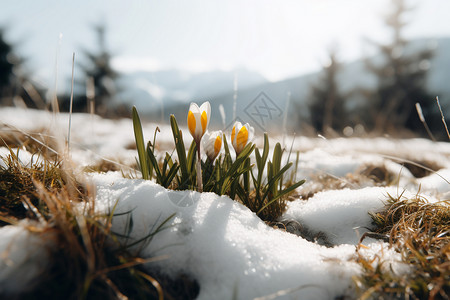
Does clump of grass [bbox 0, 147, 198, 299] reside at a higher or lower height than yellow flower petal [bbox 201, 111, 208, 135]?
lower

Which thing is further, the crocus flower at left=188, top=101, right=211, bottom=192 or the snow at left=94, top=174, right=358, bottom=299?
the crocus flower at left=188, top=101, right=211, bottom=192

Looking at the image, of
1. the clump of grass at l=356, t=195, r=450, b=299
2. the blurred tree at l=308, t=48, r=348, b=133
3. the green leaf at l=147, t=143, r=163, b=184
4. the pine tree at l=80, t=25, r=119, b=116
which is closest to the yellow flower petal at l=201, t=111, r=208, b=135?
the green leaf at l=147, t=143, r=163, b=184

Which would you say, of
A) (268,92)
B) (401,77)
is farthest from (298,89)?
(268,92)

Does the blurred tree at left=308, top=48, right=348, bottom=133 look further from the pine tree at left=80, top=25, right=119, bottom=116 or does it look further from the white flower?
the white flower

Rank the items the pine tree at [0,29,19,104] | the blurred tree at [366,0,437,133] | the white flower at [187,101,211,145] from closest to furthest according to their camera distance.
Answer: the white flower at [187,101,211,145] → the pine tree at [0,29,19,104] → the blurred tree at [366,0,437,133]

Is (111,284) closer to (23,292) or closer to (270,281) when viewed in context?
(23,292)

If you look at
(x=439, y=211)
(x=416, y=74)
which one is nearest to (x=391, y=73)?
(x=416, y=74)
